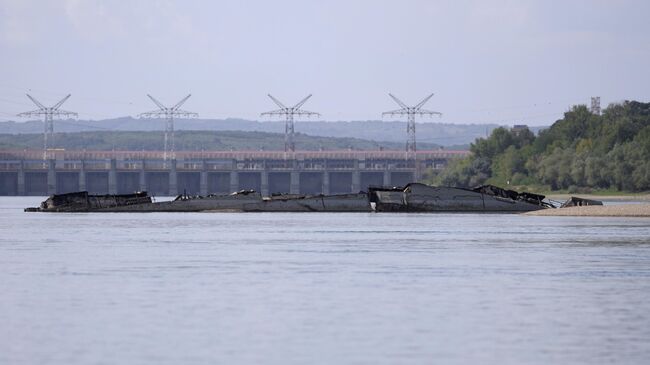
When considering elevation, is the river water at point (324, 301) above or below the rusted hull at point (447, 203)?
below

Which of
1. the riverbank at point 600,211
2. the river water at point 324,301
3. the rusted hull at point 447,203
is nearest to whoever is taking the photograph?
the river water at point 324,301

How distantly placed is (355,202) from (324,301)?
4626 inches

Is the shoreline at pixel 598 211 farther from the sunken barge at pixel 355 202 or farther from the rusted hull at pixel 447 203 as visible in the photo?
the sunken barge at pixel 355 202

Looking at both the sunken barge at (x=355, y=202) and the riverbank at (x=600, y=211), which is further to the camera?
the sunken barge at (x=355, y=202)

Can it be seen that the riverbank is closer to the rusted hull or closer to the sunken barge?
the rusted hull

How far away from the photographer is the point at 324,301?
5044 centimetres

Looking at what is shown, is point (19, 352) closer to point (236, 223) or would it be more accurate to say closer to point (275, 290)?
point (275, 290)

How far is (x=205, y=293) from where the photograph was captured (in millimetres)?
53094

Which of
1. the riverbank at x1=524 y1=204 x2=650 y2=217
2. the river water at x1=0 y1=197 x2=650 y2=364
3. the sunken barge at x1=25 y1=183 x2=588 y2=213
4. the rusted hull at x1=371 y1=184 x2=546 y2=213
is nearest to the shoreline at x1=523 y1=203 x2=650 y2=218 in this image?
the riverbank at x1=524 y1=204 x2=650 y2=217

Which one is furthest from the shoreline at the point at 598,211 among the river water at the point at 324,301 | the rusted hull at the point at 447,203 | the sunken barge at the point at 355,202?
the river water at the point at 324,301

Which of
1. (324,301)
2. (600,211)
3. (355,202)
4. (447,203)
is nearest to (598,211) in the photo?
(600,211)

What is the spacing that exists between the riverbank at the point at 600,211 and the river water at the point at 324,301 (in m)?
47.7

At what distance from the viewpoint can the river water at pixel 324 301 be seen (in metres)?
39.2

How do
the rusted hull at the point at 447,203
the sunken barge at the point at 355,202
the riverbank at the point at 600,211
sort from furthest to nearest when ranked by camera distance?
the sunken barge at the point at 355,202, the rusted hull at the point at 447,203, the riverbank at the point at 600,211
